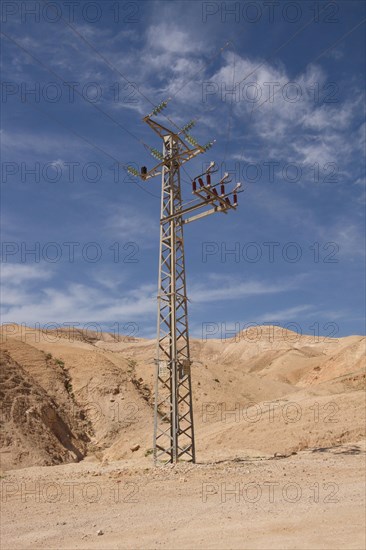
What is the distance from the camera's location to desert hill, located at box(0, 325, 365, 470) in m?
19.5

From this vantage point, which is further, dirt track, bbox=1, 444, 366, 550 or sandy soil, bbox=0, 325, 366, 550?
sandy soil, bbox=0, 325, 366, 550

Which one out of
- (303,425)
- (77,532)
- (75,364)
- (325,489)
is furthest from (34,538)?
(75,364)

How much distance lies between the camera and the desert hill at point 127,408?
19.5m

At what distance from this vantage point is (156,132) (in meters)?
17.0

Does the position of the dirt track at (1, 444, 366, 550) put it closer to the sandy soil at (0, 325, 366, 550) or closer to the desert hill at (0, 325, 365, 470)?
the sandy soil at (0, 325, 366, 550)

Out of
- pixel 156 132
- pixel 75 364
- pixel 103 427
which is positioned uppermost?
pixel 156 132

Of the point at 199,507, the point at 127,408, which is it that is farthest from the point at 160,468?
the point at 127,408

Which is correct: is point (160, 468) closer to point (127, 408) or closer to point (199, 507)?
point (199, 507)

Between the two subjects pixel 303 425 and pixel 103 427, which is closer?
pixel 303 425

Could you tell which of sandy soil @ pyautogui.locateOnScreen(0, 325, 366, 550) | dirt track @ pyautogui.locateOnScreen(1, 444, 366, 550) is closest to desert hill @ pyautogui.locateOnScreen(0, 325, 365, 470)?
sandy soil @ pyautogui.locateOnScreen(0, 325, 366, 550)

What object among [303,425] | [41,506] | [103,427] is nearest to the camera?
[41,506]

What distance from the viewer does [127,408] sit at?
3025cm

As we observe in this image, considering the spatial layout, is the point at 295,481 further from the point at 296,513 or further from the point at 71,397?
the point at 71,397

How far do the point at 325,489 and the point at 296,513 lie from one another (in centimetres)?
225
